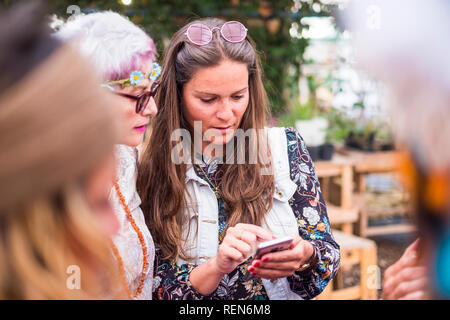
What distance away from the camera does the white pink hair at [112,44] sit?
142cm

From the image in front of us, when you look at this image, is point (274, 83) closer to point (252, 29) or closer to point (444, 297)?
point (252, 29)

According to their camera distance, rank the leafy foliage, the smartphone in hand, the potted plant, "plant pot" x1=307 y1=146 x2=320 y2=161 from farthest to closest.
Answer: the potted plant < the leafy foliage < "plant pot" x1=307 y1=146 x2=320 y2=161 < the smartphone in hand

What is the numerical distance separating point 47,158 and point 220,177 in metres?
1.11

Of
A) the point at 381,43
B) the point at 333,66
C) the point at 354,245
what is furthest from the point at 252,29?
the point at 381,43

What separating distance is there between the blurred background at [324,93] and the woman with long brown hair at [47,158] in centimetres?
299

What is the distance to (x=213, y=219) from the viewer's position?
1.60 metres

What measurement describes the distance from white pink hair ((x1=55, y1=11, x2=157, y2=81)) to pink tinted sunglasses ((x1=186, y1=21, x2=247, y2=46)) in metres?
0.19

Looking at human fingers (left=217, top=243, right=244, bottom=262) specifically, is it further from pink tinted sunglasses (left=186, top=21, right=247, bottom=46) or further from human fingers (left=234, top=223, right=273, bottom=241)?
pink tinted sunglasses (left=186, top=21, right=247, bottom=46)

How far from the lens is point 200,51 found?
160 centimetres

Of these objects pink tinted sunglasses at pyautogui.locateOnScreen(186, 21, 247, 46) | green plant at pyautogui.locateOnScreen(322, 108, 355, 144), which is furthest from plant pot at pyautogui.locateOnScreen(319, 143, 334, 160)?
pink tinted sunglasses at pyautogui.locateOnScreen(186, 21, 247, 46)

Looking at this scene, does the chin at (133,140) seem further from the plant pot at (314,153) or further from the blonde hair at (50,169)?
the plant pot at (314,153)

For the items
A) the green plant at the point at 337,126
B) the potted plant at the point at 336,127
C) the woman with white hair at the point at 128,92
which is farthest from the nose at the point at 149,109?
the green plant at the point at 337,126

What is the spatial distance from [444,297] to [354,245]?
7.81ft

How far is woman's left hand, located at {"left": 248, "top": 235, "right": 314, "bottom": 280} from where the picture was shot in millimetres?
1353
